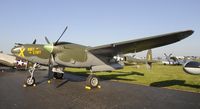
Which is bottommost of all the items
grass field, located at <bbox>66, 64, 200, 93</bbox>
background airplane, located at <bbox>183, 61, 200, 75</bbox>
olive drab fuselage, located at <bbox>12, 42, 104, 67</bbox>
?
grass field, located at <bbox>66, 64, 200, 93</bbox>

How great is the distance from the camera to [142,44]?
13.2 meters

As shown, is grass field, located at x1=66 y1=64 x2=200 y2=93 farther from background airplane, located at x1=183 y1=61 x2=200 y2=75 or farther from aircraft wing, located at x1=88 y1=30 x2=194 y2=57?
aircraft wing, located at x1=88 y1=30 x2=194 y2=57

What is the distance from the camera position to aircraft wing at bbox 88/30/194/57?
37.4ft

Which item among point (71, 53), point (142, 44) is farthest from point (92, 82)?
point (142, 44)

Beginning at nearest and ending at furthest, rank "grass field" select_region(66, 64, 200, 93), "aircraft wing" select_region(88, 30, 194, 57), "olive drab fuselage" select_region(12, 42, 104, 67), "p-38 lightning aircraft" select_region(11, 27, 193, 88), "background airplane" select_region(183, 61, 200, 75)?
"aircraft wing" select_region(88, 30, 194, 57)
"background airplane" select_region(183, 61, 200, 75)
"p-38 lightning aircraft" select_region(11, 27, 193, 88)
"olive drab fuselage" select_region(12, 42, 104, 67)
"grass field" select_region(66, 64, 200, 93)

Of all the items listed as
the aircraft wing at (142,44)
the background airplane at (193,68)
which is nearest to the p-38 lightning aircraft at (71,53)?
the aircraft wing at (142,44)

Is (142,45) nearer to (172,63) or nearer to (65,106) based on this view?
(65,106)

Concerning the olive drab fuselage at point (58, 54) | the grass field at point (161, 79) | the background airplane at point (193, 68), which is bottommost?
the grass field at point (161, 79)

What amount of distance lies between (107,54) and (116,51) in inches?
26.8

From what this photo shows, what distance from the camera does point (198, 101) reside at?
9.89 metres

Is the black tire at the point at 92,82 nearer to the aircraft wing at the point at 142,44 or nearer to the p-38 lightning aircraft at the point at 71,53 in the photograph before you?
the p-38 lightning aircraft at the point at 71,53

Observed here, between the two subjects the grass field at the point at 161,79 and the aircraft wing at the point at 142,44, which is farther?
the grass field at the point at 161,79

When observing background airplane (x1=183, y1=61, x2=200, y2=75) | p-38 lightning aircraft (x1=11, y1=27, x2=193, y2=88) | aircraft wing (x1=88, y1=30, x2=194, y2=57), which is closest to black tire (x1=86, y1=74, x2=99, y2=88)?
p-38 lightning aircraft (x1=11, y1=27, x2=193, y2=88)

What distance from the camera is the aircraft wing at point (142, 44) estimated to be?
1139 cm
